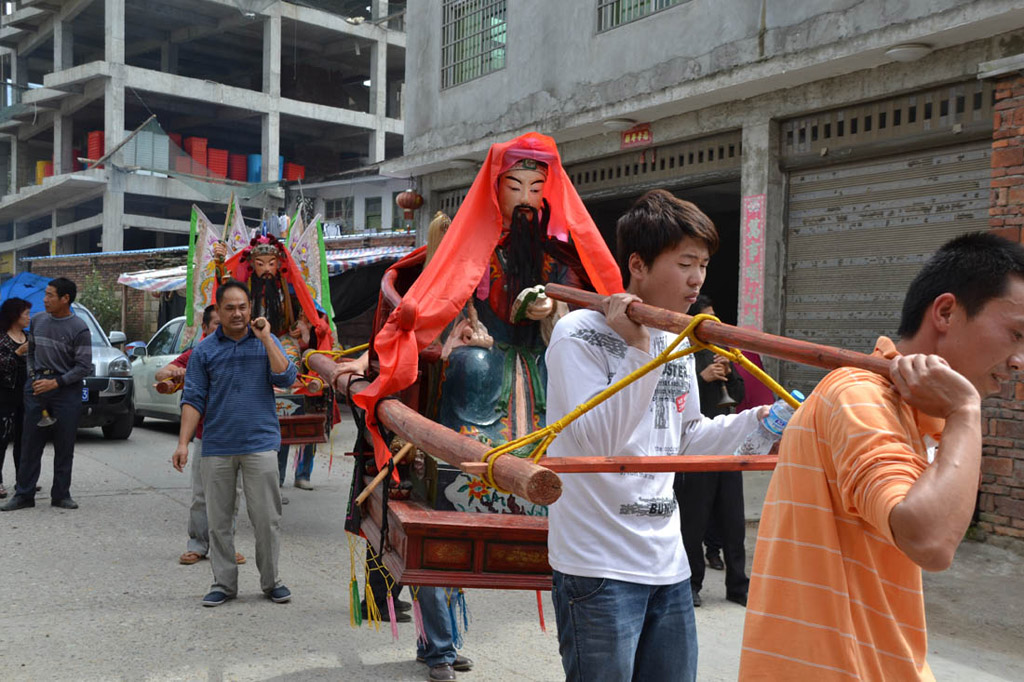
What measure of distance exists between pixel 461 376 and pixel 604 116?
6.49 meters

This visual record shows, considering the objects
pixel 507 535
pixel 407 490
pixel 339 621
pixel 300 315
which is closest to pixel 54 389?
pixel 300 315

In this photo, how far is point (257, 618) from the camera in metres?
5.38

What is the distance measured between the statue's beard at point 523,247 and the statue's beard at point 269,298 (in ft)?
13.2

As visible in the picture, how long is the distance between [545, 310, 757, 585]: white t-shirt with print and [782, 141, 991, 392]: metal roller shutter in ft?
18.7

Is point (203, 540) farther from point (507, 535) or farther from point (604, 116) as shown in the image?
point (604, 116)

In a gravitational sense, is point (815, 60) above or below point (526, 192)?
above

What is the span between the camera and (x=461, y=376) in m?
4.23

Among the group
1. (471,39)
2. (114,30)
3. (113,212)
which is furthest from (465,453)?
(114,30)

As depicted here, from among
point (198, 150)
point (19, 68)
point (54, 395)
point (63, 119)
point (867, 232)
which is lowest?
point (54, 395)

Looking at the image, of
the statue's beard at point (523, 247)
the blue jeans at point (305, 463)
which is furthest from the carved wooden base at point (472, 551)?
the blue jeans at point (305, 463)

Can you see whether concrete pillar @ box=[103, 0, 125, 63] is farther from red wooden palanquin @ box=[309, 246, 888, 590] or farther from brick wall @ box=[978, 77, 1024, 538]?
red wooden palanquin @ box=[309, 246, 888, 590]

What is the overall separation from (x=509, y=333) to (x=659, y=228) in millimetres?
1831

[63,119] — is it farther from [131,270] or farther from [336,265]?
[336,265]

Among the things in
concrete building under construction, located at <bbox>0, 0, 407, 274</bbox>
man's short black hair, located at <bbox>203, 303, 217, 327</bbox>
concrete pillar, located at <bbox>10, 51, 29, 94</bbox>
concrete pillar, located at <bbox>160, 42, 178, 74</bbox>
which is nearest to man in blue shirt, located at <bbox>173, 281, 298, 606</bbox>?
man's short black hair, located at <bbox>203, 303, 217, 327</bbox>
